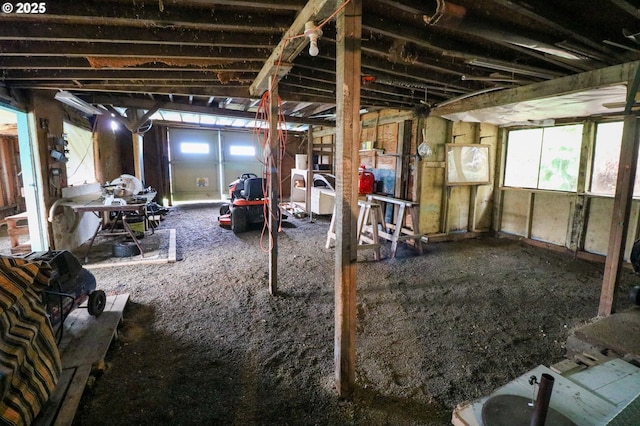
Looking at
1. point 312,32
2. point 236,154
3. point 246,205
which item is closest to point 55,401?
point 312,32

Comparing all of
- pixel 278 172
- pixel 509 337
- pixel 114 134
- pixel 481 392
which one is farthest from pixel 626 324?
pixel 114 134

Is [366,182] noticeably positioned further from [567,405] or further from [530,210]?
[567,405]

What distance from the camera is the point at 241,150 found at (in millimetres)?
10461

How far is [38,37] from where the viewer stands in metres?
2.21

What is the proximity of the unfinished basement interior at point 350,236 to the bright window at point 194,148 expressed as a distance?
3.60 m

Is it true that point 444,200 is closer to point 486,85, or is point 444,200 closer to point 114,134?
point 486,85

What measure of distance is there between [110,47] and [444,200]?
15.9ft

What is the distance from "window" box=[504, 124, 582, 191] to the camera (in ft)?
15.3

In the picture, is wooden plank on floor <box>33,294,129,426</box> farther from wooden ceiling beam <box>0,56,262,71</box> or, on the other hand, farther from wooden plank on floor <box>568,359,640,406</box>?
wooden plank on floor <box>568,359,640,406</box>

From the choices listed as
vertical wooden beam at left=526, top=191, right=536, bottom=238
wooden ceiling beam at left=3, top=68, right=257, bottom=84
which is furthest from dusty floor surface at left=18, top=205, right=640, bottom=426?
wooden ceiling beam at left=3, top=68, right=257, bottom=84

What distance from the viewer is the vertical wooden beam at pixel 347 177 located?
1.66m

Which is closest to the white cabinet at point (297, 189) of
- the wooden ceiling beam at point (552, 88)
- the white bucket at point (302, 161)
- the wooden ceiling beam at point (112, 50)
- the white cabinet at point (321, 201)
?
the white bucket at point (302, 161)

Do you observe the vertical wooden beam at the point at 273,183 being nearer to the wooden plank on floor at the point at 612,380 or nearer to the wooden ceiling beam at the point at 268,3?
the wooden ceiling beam at the point at 268,3

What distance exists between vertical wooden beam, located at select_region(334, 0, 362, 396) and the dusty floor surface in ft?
1.05
